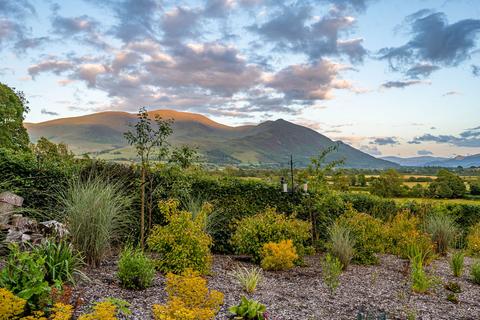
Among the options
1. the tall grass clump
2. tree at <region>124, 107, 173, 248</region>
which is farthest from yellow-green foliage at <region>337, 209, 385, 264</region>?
the tall grass clump

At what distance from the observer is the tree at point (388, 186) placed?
664 inches

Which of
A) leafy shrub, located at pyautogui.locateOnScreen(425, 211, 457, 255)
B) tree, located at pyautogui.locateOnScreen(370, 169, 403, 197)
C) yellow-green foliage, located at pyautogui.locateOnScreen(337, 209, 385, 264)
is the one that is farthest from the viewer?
tree, located at pyautogui.locateOnScreen(370, 169, 403, 197)

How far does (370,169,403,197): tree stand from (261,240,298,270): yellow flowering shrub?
995cm

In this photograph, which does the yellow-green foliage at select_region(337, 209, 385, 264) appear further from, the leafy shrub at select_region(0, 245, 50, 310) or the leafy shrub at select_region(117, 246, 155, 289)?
the leafy shrub at select_region(0, 245, 50, 310)

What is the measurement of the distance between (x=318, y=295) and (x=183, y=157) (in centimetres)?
434

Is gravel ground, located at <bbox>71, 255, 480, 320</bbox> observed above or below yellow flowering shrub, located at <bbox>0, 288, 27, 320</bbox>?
below

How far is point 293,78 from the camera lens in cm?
2464

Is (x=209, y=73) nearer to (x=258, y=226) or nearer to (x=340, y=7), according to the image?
(x=340, y=7)

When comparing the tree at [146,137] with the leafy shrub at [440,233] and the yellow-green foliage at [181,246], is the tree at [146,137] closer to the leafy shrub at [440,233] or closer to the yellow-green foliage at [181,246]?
the yellow-green foliage at [181,246]

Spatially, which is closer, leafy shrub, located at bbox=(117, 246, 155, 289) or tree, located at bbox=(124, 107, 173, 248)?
leafy shrub, located at bbox=(117, 246, 155, 289)

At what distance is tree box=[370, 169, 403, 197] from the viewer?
55.3ft

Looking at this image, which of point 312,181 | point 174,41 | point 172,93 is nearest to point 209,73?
point 172,93

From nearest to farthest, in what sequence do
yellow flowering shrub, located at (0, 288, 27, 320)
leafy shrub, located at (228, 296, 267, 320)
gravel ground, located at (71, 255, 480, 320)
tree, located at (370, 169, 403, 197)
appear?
yellow flowering shrub, located at (0, 288, 27, 320) < leafy shrub, located at (228, 296, 267, 320) < gravel ground, located at (71, 255, 480, 320) < tree, located at (370, 169, 403, 197)

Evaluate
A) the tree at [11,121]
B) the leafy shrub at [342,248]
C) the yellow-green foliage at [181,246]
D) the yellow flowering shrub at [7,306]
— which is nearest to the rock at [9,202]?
the yellow-green foliage at [181,246]
